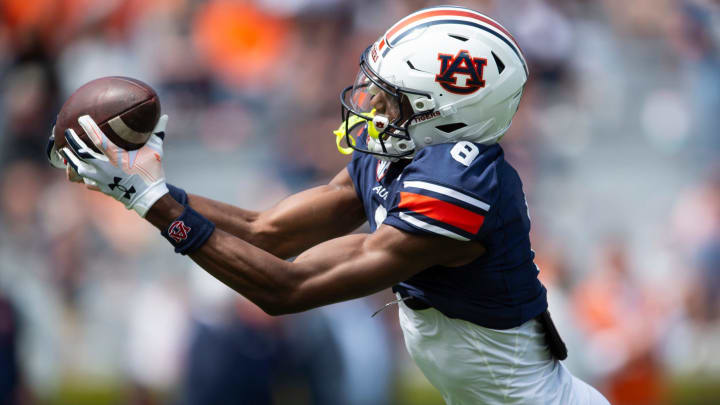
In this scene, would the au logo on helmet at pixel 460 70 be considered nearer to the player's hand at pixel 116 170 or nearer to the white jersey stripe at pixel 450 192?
the white jersey stripe at pixel 450 192

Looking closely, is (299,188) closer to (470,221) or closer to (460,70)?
(460,70)

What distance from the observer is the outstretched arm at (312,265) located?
2914 millimetres

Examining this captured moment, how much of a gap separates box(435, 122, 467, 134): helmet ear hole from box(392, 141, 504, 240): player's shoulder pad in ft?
0.39

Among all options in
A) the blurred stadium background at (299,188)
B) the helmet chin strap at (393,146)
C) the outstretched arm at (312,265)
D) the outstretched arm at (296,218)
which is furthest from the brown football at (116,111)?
the blurred stadium background at (299,188)

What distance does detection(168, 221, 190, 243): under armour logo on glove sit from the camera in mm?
2879

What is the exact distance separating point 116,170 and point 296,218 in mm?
972

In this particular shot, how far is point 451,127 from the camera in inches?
127

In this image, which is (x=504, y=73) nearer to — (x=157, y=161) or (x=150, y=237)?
(x=157, y=161)

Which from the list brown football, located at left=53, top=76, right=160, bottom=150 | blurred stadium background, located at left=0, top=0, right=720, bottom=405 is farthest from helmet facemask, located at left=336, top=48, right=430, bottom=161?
blurred stadium background, located at left=0, top=0, right=720, bottom=405

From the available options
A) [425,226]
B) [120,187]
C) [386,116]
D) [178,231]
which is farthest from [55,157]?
[425,226]

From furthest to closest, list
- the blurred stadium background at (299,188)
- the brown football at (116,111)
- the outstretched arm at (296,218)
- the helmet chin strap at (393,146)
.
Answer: the blurred stadium background at (299,188) < the outstretched arm at (296,218) < the helmet chin strap at (393,146) < the brown football at (116,111)

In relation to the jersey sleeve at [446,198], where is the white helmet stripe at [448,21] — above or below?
above

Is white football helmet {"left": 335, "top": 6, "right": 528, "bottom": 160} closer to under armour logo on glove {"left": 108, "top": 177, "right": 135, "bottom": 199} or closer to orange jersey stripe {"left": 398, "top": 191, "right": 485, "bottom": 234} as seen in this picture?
orange jersey stripe {"left": 398, "top": 191, "right": 485, "bottom": 234}

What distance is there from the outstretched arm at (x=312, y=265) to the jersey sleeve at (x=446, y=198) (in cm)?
5
